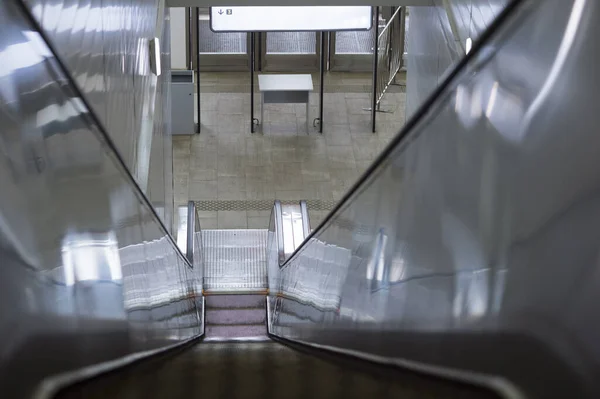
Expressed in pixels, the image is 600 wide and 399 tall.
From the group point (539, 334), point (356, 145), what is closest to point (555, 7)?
point (539, 334)

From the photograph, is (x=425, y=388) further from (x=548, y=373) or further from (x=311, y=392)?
(x=311, y=392)

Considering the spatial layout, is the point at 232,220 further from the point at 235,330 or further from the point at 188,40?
the point at 188,40

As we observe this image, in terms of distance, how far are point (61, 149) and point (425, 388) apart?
1012mm

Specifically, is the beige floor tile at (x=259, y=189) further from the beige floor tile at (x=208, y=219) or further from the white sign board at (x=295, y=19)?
the white sign board at (x=295, y=19)

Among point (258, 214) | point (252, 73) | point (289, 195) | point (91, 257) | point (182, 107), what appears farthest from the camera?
point (252, 73)

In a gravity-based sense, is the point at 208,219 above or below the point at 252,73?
below

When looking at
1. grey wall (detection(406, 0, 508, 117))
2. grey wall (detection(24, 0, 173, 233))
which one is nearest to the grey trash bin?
grey wall (detection(406, 0, 508, 117))

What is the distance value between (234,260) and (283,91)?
14.5ft

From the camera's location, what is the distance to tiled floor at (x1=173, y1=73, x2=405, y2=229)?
Result: 13.0 m

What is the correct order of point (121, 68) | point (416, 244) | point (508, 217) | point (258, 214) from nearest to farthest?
1. point (508, 217)
2. point (416, 244)
3. point (121, 68)
4. point (258, 214)

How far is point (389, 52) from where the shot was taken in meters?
15.7

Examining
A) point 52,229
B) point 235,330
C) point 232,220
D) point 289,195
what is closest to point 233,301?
point 235,330

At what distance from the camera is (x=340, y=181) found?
13242 mm

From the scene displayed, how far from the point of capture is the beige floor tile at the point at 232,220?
12328mm
